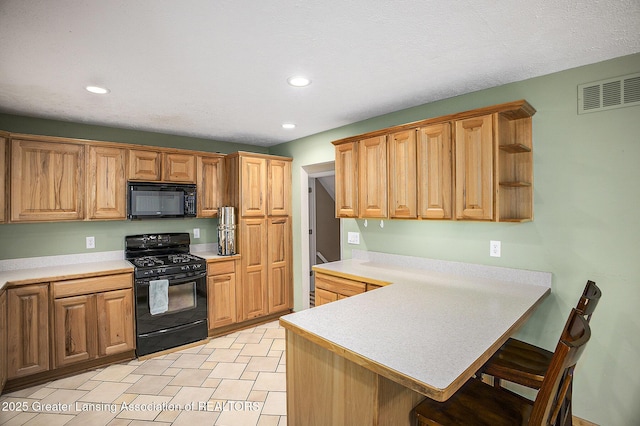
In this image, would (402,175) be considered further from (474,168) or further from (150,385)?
(150,385)

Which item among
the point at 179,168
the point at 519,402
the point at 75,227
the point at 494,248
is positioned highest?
the point at 179,168

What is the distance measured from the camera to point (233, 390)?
2.66m

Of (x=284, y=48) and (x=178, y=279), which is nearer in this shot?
(x=284, y=48)

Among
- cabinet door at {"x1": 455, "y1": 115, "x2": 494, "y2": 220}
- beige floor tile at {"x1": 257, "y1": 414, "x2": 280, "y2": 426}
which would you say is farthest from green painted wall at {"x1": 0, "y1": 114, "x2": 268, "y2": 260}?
cabinet door at {"x1": 455, "y1": 115, "x2": 494, "y2": 220}

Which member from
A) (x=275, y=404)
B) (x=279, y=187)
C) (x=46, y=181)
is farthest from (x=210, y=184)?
(x=275, y=404)

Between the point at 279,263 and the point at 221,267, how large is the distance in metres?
0.84

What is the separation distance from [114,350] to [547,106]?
435cm

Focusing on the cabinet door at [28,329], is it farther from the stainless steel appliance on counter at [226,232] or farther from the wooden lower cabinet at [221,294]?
the stainless steel appliance on counter at [226,232]

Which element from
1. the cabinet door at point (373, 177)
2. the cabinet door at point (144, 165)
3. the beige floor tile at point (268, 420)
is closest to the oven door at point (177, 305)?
the cabinet door at point (144, 165)

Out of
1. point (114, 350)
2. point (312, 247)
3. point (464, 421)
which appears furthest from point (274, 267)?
point (464, 421)

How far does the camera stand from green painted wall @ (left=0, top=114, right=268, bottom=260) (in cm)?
313

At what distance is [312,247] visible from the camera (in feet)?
17.5

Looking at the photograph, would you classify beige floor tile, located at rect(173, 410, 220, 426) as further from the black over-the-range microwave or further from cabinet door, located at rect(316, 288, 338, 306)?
the black over-the-range microwave

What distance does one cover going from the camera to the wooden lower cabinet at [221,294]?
12.2 feet
